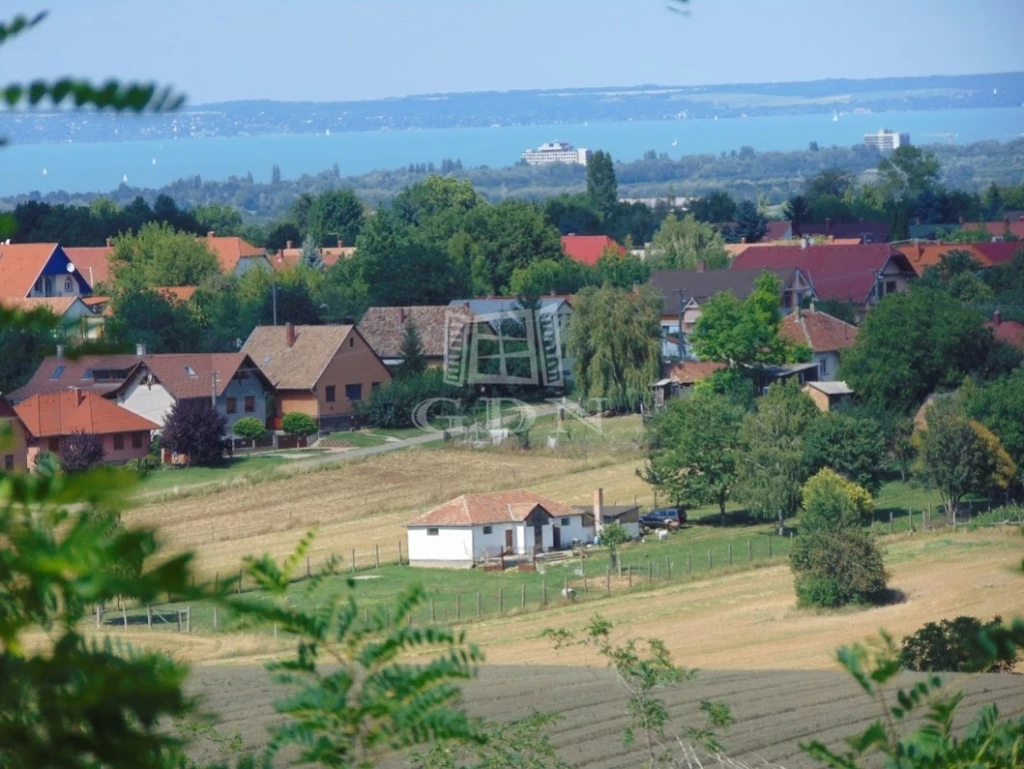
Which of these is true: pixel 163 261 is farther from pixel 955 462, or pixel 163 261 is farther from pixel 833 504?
pixel 833 504

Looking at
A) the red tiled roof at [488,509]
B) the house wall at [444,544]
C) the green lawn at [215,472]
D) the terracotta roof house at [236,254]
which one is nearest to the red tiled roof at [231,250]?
the terracotta roof house at [236,254]

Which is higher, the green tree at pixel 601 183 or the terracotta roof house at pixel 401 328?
the green tree at pixel 601 183

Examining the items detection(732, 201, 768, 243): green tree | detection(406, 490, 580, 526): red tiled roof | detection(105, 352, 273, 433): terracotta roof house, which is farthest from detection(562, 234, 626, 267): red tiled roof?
detection(406, 490, 580, 526): red tiled roof

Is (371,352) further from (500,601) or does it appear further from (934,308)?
(500,601)

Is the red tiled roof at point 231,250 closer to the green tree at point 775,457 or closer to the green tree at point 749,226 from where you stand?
the green tree at point 749,226

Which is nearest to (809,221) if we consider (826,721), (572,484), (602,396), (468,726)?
(602,396)
